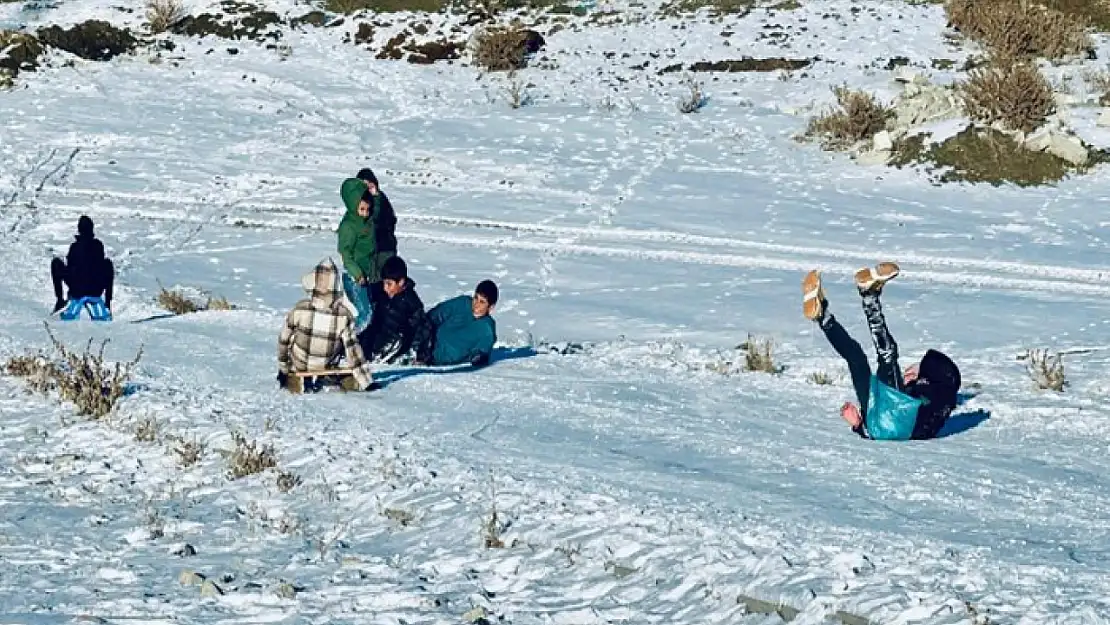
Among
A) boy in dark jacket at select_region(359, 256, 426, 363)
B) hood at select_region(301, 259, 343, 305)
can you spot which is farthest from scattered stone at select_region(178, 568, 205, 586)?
boy in dark jacket at select_region(359, 256, 426, 363)

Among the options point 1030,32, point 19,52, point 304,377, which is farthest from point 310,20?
point 304,377

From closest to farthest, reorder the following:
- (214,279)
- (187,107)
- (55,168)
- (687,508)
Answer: (687,508) < (214,279) < (55,168) < (187,107)

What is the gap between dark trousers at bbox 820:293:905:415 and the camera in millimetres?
8328

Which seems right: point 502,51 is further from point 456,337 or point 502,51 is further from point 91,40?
point 456,337

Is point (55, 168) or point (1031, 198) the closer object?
point (1031, 198)

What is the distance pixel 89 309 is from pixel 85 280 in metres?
0.28

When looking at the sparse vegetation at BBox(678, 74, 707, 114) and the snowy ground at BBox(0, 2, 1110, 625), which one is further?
the sparse vegetation at BBox(678, 74, 707, 114)

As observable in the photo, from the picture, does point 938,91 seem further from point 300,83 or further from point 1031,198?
point 300,83

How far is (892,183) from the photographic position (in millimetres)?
21797

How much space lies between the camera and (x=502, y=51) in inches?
1149

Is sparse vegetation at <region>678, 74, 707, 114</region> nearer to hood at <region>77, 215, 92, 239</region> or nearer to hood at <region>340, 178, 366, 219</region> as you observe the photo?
hood at <region>340, 178, 366, 219</region>

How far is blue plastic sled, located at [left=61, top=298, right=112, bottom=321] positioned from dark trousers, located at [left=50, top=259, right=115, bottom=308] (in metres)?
0.05

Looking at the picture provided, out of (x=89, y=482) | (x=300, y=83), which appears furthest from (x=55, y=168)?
(x=89, y=482)

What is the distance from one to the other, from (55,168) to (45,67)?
6.86 meters
